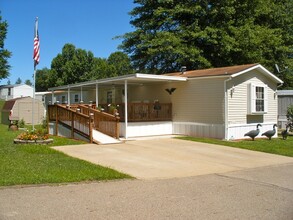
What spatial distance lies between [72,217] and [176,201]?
1.82 metres

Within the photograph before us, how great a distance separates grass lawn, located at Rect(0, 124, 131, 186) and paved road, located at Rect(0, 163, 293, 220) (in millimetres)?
409

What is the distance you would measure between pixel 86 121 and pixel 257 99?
27.2 feet

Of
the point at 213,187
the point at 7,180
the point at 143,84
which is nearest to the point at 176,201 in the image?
the point at 213,187

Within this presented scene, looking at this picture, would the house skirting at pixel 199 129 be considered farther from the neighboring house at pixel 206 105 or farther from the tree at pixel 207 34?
the tree at pixel 207 34

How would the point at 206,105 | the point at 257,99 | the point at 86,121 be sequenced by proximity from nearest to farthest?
the point at 86,121 → the point at 206,105 → the point at 257,99

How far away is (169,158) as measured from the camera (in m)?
11.0

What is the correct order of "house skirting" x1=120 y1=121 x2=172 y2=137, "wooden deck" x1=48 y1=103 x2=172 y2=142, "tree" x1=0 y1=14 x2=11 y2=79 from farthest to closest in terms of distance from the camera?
"tree" x1=0 y1=14 x2=11 y2=79 → "house skirting" x1=120 y1=121 x2=172 y2=137 → "wooden deck" x1=48 y1=103 x2=172 y2=142

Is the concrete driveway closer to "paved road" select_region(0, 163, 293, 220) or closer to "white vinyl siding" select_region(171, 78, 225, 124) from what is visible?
"paved road" select_region(0, 163, 293, 220)

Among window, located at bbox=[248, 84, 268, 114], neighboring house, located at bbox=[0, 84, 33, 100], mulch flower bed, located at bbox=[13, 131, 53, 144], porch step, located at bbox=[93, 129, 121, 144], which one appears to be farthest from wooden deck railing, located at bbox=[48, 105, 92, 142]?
neighboring house, located at bbox=[0, 84, 33, 100]

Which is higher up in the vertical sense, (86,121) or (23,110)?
(23,110)

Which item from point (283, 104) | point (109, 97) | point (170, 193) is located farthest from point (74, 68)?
point (170, 193)

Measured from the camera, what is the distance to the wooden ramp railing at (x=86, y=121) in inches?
580

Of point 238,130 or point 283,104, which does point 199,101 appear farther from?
point 283,104

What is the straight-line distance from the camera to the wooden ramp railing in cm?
1473
